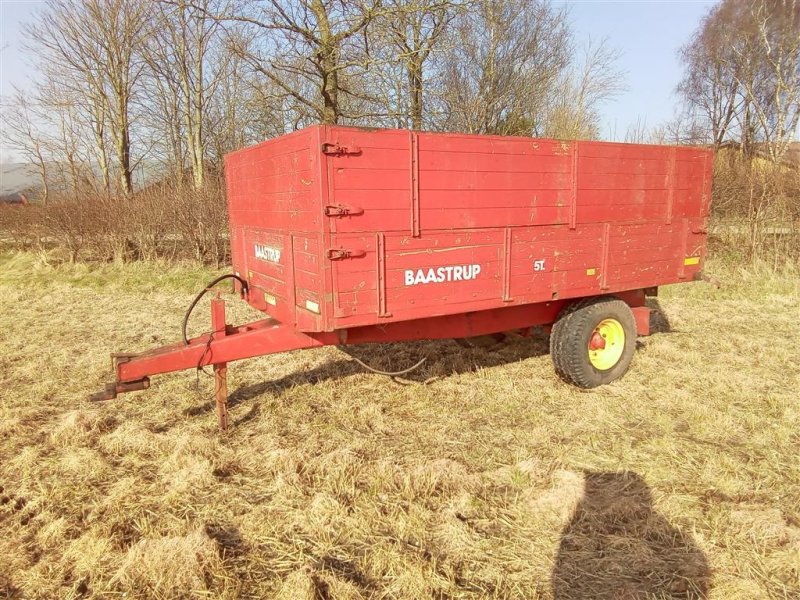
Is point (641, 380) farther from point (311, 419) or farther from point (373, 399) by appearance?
point (311, 419)

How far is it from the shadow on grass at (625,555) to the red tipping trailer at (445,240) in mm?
1572

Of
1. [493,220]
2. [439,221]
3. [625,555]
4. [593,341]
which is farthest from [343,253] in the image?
[593,341]

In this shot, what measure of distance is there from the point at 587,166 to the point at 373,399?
266cm

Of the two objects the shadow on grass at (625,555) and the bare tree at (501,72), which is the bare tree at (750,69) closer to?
the bare tree at (501,72)

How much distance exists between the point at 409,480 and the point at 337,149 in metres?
2.05

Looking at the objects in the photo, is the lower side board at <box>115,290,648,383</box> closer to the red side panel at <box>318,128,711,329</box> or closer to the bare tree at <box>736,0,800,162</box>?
the red side panel at <box>318,128,711,329</box>

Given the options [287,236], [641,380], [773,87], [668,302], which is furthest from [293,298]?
[773,87]

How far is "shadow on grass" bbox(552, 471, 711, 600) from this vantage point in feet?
7.78

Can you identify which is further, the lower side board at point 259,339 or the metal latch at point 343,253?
the lower side board at point 259,339

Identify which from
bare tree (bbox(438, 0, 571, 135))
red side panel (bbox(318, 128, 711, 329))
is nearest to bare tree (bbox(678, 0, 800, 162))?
bare tree (bbox(438, 0, 571, 135))

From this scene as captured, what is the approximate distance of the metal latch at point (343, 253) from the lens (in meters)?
3.18

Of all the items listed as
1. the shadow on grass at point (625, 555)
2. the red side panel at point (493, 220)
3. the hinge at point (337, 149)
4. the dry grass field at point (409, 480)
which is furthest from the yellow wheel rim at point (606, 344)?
the hinge at point (337, 149)

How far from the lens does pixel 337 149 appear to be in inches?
122

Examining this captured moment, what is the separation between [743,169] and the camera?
11.3m
